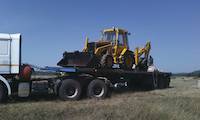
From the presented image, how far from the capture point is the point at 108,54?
21156 millimetres

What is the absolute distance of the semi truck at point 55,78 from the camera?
1666 cm

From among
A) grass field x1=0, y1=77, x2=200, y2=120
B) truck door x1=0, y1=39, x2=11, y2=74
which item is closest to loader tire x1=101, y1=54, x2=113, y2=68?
grass field x1=0, y1=77, x2=200, y2=120

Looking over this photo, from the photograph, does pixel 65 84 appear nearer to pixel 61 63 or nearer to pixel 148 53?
pixel 61 63

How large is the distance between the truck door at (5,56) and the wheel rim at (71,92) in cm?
306

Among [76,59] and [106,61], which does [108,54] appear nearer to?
[106,61]

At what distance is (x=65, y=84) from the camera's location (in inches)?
716

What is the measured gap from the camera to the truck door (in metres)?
16.5

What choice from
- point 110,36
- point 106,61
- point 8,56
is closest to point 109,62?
point 106,61

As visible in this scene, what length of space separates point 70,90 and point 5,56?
359 cm

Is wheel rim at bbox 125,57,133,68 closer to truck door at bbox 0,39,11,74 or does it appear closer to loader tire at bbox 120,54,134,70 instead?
loader tire at bbox 120,54,134,70

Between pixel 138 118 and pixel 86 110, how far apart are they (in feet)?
6.78

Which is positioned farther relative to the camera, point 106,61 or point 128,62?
point 128,62

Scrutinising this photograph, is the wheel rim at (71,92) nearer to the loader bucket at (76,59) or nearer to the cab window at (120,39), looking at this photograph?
the loader bucket at (76,59)

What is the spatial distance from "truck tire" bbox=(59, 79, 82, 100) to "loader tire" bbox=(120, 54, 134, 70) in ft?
15.0
